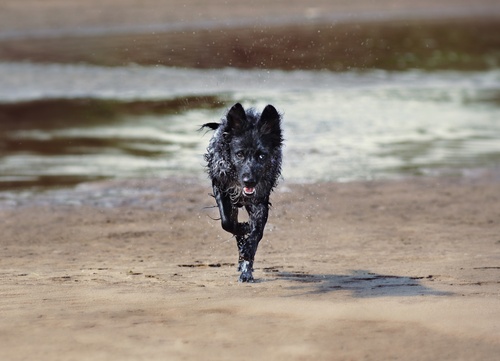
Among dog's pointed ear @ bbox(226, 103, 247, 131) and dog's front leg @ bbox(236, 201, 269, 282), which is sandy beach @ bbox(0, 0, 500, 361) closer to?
dog's front leg @ bbox(236, 201, 269, 282)

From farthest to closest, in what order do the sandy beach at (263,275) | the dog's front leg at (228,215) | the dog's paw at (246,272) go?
the dog's front leg at (228,215) → the dog's paw at (246,272) → the sandy beach at (263,275)

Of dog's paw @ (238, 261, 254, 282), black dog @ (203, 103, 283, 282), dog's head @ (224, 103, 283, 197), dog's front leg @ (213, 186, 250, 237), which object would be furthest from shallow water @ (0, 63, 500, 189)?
dog's paw @ (238, 261, 254, 282)

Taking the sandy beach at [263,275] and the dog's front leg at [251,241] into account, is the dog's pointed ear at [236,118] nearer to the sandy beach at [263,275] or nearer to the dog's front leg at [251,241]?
the dog's front leg at [251,241]

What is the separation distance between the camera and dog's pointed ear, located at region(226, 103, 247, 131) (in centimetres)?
788

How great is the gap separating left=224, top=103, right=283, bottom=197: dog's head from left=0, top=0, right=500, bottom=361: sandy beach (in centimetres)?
79

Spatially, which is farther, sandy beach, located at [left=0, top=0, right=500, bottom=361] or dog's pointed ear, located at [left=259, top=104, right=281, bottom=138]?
dog's pointed ear, located at [left=259, top=104, right=281, bottom=138]

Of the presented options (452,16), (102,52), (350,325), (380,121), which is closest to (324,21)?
(452,16)

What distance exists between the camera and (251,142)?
7.89m

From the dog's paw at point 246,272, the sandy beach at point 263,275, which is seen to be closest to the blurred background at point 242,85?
the sandy beach at point 263,275

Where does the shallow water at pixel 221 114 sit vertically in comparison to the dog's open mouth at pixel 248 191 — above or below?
above

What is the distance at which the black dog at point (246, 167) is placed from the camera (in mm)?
7887

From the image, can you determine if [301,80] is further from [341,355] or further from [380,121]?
[341,355]

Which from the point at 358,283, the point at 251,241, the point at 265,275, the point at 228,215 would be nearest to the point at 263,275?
the point at 265,275

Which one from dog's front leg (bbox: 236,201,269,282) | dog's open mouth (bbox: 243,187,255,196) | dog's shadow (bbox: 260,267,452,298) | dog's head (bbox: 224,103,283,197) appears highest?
dog's head (bbox: 224,103,283,197)
